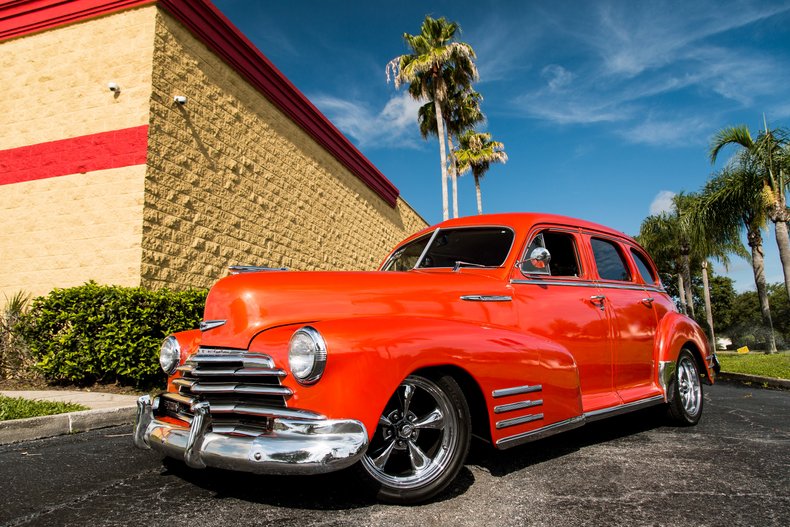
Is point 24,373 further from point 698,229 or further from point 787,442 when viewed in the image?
point 698,229

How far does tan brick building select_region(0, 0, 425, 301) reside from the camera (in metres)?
7.61

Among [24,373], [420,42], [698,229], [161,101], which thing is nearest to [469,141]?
[420,42]

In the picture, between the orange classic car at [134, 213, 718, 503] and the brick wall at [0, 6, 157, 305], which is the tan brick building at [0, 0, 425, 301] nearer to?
the brick wall at [0, 6, 157, 305]

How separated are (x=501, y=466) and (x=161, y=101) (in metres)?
7.36

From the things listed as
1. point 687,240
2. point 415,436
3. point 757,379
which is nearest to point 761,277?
point 687,240

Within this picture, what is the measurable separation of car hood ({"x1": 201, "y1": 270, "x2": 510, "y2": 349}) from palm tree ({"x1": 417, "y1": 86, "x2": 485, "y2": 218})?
20887 millimetres

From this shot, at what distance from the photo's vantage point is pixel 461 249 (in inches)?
157

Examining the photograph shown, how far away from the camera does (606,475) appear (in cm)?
316

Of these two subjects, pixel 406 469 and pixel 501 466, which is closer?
pixel 406 469

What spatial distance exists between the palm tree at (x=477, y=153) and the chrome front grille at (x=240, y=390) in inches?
1087

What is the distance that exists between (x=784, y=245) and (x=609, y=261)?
13700mm

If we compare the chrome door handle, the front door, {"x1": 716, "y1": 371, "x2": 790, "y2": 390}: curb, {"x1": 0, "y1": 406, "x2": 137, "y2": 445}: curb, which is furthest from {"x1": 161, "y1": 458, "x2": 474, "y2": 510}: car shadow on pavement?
{"x1": 716, "y1": 371, "x2": 790, "y2": 390}: curb

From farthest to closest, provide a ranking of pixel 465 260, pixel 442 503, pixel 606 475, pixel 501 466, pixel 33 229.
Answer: pixel 33 229 → pixel 465 260 → pixel 501 466 → pixel 606 475 → pixel 442 503

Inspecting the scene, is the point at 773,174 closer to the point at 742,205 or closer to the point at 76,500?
the point at 742,205
